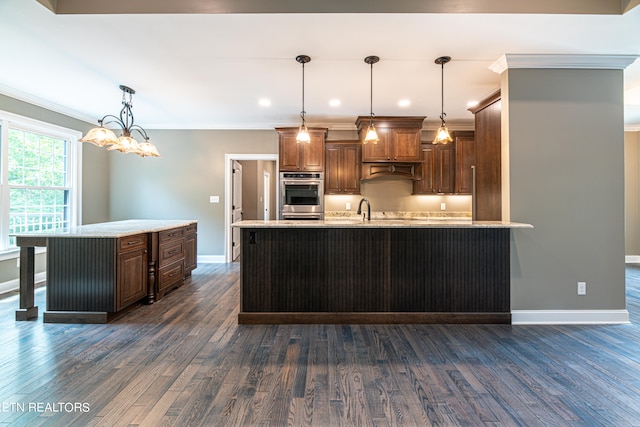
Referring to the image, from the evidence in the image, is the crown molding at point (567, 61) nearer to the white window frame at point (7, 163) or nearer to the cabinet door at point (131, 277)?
the cabinet door at point (131, 277)

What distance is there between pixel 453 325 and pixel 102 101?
17.8ft

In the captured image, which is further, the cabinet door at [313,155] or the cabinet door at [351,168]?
the cabinet door at [351,168]

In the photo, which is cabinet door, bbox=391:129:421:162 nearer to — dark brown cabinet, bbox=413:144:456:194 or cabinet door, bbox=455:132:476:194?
dark brown cabinet, bbox=413:144:456:194

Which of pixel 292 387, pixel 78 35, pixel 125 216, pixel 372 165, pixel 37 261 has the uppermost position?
pixel 78 35

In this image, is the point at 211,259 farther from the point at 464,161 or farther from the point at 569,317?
the point at 569,317

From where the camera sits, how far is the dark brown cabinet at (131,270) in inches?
117

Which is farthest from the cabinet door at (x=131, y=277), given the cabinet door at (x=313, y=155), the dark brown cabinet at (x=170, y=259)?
the cabinet door at (x=313, y=155)

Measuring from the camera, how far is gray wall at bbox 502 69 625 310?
291 centimetres

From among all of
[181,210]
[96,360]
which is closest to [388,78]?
[96,360]

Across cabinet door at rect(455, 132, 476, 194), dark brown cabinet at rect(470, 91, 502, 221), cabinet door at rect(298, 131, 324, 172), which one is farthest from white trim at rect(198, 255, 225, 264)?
cabinet door at rect(455, 132, 476, 194)

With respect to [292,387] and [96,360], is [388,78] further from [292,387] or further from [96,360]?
[96,360]

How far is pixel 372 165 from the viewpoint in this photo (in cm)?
529

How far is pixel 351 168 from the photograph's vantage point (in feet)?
17.5

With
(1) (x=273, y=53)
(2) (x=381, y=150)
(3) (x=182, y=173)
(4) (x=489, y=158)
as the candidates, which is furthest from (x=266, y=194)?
(4) (x=489, y=158)
